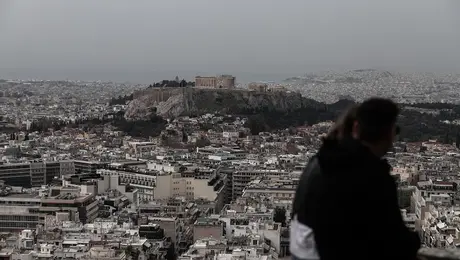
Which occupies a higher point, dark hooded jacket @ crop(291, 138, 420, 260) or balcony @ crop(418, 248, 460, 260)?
dark hooded jacket @ crop(291, 138, 420, 260)

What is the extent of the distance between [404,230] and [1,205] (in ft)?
48.5

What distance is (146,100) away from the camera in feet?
148

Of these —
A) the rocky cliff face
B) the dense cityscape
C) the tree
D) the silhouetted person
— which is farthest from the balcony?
the rocky cliff face

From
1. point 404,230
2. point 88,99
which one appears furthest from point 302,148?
point 88,99

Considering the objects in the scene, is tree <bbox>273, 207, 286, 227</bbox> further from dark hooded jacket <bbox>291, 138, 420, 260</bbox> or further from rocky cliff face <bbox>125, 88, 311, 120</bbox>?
rocky cliff face <bbox>125, 88, 311, 120</bbox>

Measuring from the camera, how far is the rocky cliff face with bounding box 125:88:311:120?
42.6 metres

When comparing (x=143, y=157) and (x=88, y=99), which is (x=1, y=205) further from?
(x=88, y=99)

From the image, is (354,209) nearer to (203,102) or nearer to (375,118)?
(375,118)

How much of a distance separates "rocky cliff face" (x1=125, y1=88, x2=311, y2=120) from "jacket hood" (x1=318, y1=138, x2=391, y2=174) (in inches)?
1576

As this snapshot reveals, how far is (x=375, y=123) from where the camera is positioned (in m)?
1.57

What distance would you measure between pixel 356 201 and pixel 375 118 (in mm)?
200

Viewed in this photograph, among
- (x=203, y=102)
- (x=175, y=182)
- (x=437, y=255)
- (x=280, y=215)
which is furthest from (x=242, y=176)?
(x=203, y=102)

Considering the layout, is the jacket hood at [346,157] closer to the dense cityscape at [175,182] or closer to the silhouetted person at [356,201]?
the silhouetted person at [356,201]

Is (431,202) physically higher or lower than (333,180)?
lower
